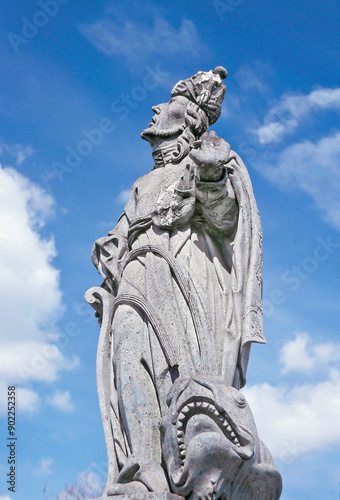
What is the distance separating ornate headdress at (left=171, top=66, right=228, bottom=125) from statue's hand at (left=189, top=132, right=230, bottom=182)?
3.65 ft

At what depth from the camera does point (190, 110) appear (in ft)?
24.4

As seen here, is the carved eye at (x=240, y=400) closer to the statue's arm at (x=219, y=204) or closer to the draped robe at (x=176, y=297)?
the draped robe at (x=176, y=297)

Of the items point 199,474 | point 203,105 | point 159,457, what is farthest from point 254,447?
point 203,105

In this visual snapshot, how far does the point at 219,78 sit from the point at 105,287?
255cm

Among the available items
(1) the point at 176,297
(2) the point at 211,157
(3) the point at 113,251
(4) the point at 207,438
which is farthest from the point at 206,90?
(4) the point at 207,438

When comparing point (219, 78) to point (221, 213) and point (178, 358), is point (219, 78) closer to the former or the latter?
point (221, 213)

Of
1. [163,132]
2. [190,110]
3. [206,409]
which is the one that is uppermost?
[190,110]

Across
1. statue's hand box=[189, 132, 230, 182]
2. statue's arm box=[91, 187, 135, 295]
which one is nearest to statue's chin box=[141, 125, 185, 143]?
statue's arm box=[91, 187, 135, 295]

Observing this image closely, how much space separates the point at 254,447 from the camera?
18.0ft

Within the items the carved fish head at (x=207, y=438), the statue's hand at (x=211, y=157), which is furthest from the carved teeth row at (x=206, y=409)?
the statue's hand at (x=211, y=157)

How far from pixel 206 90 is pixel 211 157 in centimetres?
145

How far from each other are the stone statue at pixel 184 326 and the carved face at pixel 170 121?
52 mm

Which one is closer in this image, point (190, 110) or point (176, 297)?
point (176, 297)

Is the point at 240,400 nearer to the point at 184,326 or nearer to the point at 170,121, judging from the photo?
the point at 184,326
